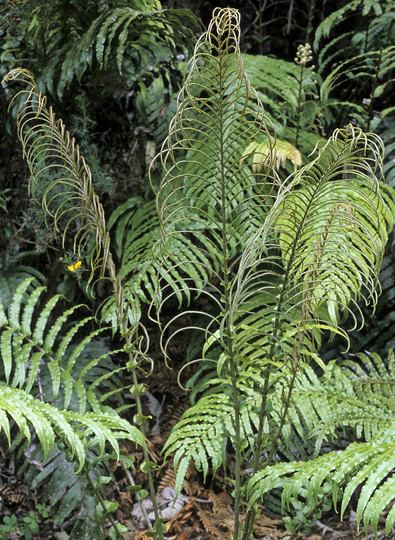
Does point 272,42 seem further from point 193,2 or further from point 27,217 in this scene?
point 27,217

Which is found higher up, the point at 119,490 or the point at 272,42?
the point at 272,42

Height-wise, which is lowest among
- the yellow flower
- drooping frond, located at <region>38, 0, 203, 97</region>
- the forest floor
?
the forest floor

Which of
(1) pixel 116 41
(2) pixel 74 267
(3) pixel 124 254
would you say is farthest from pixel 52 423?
(1) pixel 116 41

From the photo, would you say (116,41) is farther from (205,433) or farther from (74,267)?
(205,433)

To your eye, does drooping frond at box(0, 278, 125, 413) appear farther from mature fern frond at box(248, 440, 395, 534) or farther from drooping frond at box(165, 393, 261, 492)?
mature fern frond at box(248, 440, 395, 534)

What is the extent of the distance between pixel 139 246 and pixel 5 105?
915 millimetres

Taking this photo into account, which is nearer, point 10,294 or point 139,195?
point 10,294

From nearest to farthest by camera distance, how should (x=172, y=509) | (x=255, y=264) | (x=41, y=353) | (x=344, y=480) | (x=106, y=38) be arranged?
(x=255, y=264) < (x=344, y=480) < (x=41, y=353) < (x=172, y=509) < (x=106, y=38)

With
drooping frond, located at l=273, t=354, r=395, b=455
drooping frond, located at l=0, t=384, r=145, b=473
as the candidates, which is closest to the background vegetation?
drooping frond, located at l=273, t=354, r=395, b=455

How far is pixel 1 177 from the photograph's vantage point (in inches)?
105

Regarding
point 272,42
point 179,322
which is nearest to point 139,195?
point 179,322

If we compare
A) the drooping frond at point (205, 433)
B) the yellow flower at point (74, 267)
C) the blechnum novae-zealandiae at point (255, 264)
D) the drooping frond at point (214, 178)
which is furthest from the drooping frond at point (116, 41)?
the drooping frond at point (205, 433)

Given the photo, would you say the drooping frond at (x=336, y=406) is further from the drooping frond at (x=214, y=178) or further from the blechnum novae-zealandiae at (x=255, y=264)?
the drooping frond at (x=214, y=178)

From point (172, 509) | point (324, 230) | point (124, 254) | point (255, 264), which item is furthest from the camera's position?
point (124, 254)
